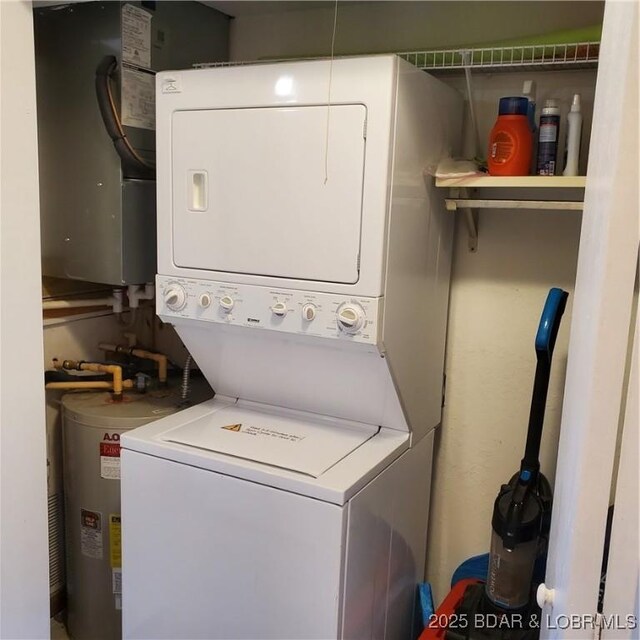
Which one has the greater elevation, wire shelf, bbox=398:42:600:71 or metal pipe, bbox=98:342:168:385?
wire shelf, bbox=398:42:600:71

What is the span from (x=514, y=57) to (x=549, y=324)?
75 cm

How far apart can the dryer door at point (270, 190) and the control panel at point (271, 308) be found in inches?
1.9

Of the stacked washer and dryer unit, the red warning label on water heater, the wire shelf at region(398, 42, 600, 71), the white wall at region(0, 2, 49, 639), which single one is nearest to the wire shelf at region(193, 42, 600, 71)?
the wire shelf at region(398, 42, 600, 71)

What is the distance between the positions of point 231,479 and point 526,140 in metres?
1.14

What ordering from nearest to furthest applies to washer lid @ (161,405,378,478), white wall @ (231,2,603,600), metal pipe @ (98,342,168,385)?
washer lid @ (161,405,378,478) → white wall @ (231,2,603,600) → metal pipe @ (98,342,168,385)

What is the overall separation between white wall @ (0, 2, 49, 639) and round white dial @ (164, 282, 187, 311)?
33 centimetres

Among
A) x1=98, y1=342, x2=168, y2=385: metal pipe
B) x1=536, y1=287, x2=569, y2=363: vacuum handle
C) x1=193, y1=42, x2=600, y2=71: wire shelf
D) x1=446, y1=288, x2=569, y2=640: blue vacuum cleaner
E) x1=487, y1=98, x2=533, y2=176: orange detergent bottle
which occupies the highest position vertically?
x1=193, y1=42, x2=600, y2=71: wire shelf

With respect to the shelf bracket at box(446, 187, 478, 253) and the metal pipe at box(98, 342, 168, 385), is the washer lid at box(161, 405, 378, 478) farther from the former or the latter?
the shelf bracket at box(446, 187, 478, 253)

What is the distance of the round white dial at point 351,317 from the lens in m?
1.54

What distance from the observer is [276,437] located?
176cm

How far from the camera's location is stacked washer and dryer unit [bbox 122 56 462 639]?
4.99 ft

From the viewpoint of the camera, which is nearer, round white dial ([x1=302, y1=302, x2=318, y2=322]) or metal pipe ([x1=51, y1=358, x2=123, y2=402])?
round white dial ([x1=302, y1=302, x2=318, y2=322])

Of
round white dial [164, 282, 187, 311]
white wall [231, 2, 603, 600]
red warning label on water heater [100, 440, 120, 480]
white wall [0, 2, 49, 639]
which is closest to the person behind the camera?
white wall [0, 2, 49, 639]

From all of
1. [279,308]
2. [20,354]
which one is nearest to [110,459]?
[20,354]
